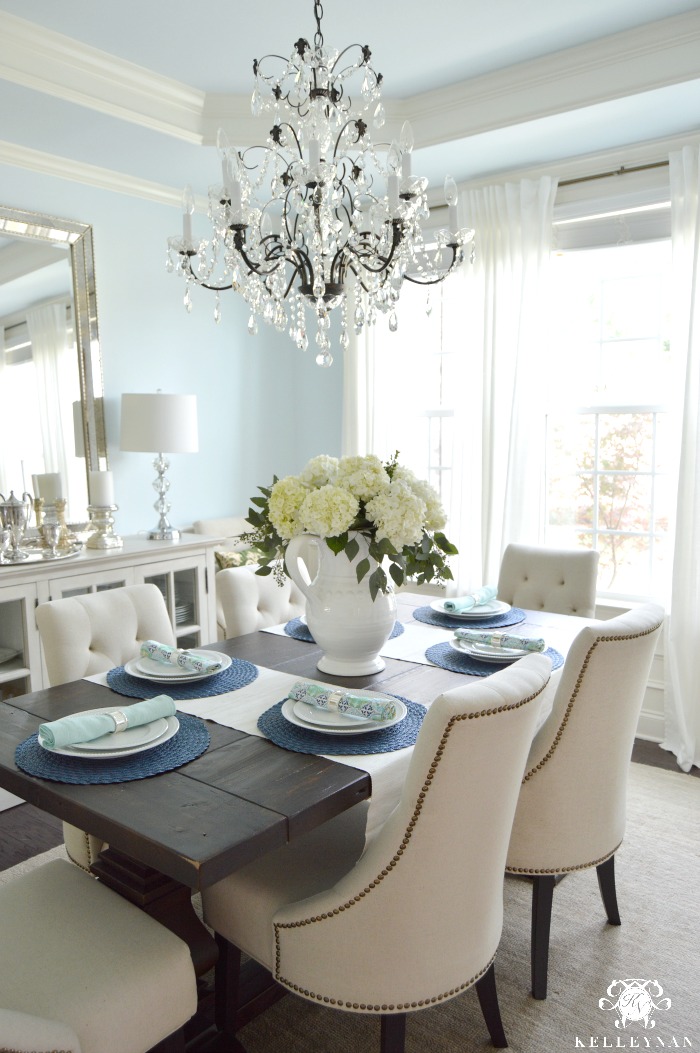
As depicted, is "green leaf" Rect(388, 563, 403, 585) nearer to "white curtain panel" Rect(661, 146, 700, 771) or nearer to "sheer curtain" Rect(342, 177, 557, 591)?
"white curtain panel" Rect(661, 146, 700, 771)

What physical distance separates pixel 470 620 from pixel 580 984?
3.69 ft

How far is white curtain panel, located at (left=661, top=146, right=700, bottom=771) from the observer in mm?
3365

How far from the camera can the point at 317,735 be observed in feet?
5.76

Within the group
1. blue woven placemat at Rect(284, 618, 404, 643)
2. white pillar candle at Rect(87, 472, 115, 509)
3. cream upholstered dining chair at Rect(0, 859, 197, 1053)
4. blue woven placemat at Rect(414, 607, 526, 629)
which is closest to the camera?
cream upholstered dining chair at Rect(0, 859, 197, 1053)

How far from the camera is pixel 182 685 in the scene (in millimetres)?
2102

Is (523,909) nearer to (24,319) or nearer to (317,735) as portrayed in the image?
(317,735)

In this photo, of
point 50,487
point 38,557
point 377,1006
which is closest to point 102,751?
point 377,1006

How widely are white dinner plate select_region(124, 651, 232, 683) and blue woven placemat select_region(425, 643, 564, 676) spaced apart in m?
0.62

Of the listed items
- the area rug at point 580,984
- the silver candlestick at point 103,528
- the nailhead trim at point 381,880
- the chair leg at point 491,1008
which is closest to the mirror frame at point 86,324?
the silver candlestick at point 103,528

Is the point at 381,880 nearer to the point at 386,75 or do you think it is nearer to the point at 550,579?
the point at 550,579

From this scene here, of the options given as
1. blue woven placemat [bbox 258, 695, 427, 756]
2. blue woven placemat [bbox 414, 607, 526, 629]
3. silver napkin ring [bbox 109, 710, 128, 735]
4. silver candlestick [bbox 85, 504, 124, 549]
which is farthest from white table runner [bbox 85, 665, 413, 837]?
silver candlestick [bbox 85, 504, 124, 549]

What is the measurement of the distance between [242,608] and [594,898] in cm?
150

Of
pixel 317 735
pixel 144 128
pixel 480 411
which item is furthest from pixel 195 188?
pixel 317 735

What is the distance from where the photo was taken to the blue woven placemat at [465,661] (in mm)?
2178
